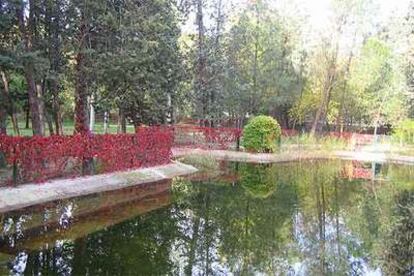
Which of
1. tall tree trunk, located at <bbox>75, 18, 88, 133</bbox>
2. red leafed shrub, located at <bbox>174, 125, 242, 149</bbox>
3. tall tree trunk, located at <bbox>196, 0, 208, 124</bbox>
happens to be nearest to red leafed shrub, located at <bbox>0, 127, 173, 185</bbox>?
tall tree trunk, located at <bbox>75, 18, 88, 133</bbox>

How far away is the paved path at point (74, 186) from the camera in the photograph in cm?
1199

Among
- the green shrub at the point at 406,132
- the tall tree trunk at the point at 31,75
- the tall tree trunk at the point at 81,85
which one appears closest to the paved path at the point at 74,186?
the tall tree trunk at the point at 81,85

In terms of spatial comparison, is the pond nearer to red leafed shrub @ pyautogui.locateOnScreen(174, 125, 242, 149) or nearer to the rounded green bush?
the rounded green bush

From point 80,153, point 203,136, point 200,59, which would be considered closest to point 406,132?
point 203,136

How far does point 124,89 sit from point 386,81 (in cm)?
3177

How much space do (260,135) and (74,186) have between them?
581 inches

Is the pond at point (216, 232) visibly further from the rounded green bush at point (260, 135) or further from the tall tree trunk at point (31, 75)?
the rounded green bush at point (260, 135)

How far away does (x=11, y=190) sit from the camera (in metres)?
12.4

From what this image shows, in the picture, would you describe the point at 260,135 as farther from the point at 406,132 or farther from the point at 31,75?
the point at 406,132

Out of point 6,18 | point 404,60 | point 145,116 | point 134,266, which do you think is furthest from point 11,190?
point 404,60

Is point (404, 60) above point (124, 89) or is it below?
above

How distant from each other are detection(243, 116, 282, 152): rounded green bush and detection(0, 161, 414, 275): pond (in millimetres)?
9890

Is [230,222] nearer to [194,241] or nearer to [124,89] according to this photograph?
[194,241]

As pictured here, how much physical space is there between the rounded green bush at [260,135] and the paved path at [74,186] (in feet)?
29.1
